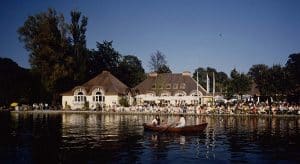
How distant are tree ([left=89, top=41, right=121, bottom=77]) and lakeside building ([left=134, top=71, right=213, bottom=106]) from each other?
83.3ft

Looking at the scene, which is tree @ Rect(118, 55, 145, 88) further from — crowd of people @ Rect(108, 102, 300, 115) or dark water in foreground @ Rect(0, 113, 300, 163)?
dark water in foreground @ Rect(0, 113, 300, 163)

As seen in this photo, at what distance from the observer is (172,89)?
81438 mm

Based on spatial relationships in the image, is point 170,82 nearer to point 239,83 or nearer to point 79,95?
point 239,83

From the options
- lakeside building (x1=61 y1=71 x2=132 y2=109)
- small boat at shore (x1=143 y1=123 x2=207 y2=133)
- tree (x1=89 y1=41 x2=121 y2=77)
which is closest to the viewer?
small boat at shore (x1=143 y1=123 x2=207 y2=133)

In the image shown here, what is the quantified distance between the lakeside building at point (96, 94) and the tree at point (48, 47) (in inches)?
150

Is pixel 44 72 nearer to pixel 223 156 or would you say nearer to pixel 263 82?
pixel 263 82

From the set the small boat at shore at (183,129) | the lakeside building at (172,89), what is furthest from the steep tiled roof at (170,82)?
the small boat at shore at (183,129)

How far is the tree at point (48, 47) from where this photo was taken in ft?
254

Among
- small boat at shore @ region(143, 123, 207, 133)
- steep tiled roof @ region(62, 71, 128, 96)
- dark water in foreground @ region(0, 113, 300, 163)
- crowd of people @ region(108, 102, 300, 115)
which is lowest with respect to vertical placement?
dark water in foreground @ region(0, 113, 300, 163)

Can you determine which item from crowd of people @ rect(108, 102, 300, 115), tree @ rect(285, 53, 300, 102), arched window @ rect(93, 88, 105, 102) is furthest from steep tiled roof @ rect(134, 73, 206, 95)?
tree @ rect(285, 53, 300, 102)

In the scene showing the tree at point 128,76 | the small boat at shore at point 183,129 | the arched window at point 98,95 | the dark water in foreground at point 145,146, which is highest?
the tree at point 128,76

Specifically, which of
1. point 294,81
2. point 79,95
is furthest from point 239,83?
point 79,95

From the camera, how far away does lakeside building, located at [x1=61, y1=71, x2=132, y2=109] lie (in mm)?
78562

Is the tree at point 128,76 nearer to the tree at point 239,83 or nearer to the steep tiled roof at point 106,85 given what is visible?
the steep tiled roof at point 106,85
